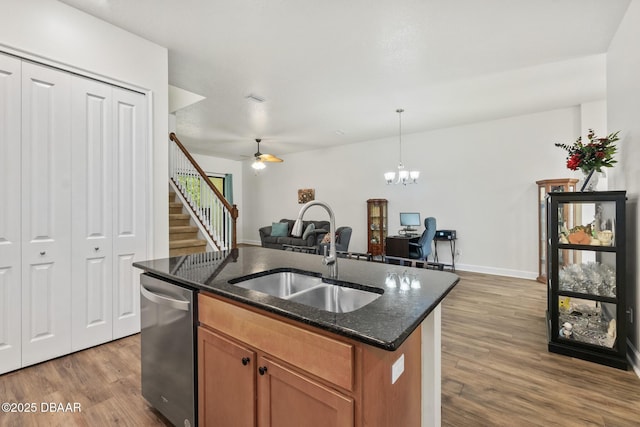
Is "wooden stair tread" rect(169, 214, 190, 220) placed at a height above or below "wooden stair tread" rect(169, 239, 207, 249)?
above

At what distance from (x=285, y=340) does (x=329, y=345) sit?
0.69ft

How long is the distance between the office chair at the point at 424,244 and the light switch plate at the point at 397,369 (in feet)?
13.6

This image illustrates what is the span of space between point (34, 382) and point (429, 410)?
267 cm

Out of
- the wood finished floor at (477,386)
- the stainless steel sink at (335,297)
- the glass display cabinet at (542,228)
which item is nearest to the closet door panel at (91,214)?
the wood finished floor at (477,386)

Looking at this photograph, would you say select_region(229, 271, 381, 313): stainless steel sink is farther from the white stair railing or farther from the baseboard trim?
the baseboard trim

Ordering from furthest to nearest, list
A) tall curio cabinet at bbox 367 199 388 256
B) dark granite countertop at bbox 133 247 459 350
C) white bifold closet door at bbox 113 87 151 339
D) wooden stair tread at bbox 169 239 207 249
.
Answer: tall curio cabinet at bbox 367 199 388 256, wooden stair tread at bbox 169 239 207 249, white bifold closet door at bbox 113 87 151 339, dark granite countertop at bbox 133 247 459 350

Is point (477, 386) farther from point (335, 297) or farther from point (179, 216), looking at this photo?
point (179, 216)

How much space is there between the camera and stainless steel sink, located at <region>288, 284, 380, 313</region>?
54.2 inches

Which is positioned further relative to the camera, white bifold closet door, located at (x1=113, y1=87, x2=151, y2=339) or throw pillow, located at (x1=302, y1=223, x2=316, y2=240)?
throw pillow, located at (x1=302, y1=223, x2=316, y2=240)

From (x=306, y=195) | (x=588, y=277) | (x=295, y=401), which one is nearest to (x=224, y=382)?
(x=295, y=401)

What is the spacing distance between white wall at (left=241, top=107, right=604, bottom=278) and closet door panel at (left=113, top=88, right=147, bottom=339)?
5.02m

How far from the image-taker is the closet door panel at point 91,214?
2449 mm

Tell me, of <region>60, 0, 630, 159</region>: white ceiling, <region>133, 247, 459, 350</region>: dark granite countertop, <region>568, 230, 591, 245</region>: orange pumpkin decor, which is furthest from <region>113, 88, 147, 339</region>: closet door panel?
<region>568, 230, 591, 245</region>: orange pumpkin decor

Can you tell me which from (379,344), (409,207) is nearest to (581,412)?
(379,344)
